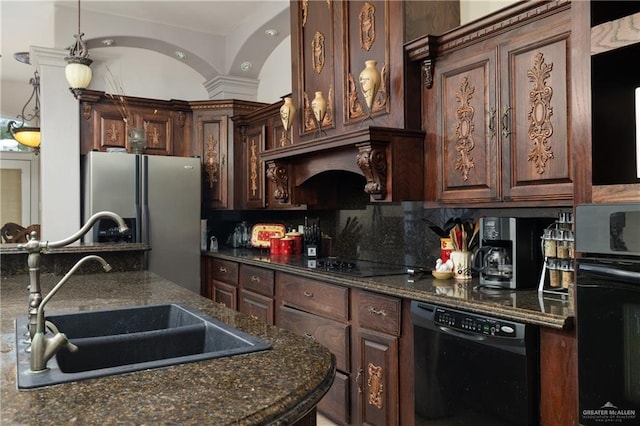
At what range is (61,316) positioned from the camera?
1.71m

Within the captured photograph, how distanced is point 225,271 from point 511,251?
2.81 metres

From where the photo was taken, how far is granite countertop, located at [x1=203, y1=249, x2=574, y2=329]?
5.96 ft

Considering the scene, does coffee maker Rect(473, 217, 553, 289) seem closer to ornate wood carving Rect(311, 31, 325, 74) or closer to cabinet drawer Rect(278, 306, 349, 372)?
cabinet drawer Rect(278, 306, 349, 372)

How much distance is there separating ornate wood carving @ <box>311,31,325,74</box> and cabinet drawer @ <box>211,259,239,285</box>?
178cm

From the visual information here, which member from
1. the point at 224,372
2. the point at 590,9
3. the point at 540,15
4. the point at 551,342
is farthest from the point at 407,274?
the point at 224,372

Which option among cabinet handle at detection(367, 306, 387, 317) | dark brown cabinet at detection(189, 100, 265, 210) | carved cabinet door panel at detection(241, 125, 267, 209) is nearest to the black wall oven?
cabinet handle at detection(367, 306, 387, 317)

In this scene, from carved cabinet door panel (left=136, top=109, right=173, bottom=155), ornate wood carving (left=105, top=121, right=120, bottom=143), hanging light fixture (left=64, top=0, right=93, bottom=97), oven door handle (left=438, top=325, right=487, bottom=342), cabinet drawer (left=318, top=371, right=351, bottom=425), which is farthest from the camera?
carved cabinet door panel (left=136, top=109, right=173, bottom=155)

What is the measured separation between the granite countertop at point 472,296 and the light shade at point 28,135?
3.61 meters

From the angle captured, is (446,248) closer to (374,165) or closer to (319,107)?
(374,165)

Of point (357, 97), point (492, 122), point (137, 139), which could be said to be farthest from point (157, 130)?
point (492, 122)

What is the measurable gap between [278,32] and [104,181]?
2101mm

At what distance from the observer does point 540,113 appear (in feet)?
7.21

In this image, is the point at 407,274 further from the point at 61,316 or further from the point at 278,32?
the point at 278,32

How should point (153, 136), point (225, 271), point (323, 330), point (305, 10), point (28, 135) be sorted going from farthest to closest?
point (28, 135), point (153, 136), point (225, 271), point (305, 10), point (323, 330)
